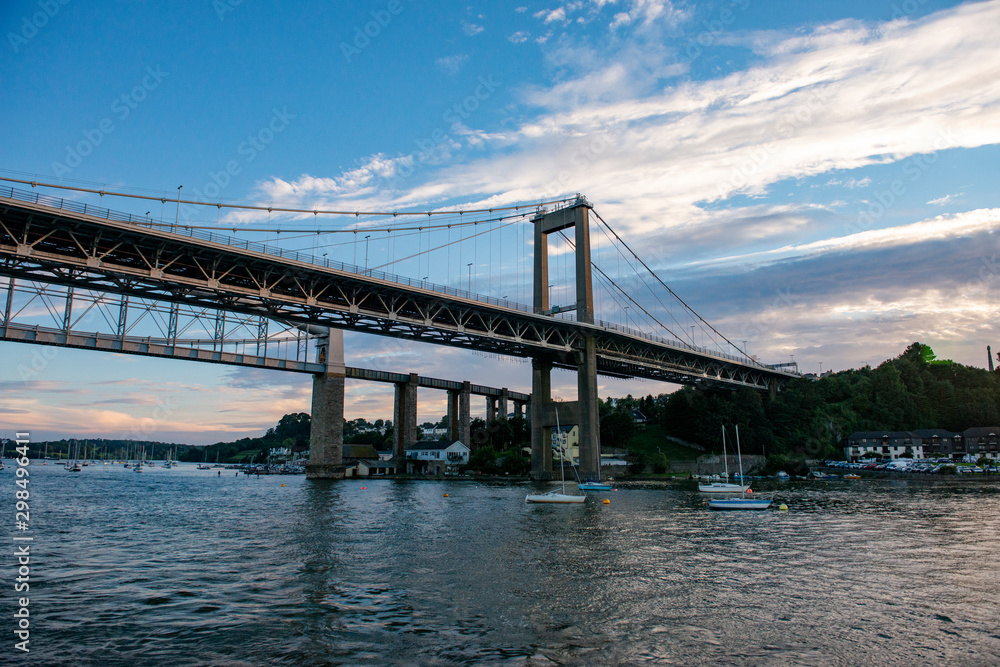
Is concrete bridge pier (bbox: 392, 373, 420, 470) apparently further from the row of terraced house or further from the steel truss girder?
the row of terraced house

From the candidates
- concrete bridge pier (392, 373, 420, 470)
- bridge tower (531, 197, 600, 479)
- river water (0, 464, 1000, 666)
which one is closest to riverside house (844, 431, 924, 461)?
bridge tower (531, 197, 600, 479)

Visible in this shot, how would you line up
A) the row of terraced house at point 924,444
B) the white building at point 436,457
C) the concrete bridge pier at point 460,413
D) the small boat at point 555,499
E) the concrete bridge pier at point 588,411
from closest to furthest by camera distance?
the small boat at point 555,499 → the concrete bridge pier at point 588,411 → the white building at point 436,457 → the concrete bridge pier at point 460,413 → the row of terraced house at point 924,444

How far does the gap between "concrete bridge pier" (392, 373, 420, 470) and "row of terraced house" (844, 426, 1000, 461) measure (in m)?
78.2

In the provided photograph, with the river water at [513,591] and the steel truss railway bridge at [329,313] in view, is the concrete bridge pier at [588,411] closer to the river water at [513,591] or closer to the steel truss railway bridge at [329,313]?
the steel truss railway bridge at [329,313]

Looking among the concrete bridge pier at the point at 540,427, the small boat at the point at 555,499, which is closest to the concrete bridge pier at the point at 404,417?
the concrete bridge pier at the point at 540,427

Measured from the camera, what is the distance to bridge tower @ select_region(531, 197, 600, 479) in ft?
230

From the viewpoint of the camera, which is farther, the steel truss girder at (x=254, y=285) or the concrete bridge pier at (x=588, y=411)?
the concrete bridge pier at (x=588, y=411)

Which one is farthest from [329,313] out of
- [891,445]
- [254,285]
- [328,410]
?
[891,445]

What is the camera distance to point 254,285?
5172cm

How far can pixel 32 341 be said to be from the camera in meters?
52.9

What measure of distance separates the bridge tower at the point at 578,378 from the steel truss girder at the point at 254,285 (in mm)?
2104

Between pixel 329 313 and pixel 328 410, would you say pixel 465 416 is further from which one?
pixel 329 313

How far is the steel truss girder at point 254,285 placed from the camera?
125 feet

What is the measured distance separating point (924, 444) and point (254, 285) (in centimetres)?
11362
